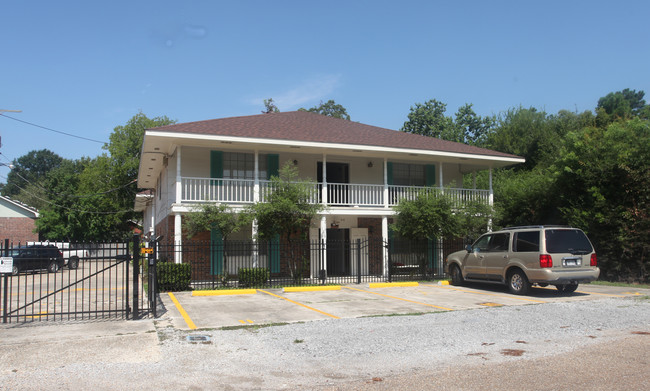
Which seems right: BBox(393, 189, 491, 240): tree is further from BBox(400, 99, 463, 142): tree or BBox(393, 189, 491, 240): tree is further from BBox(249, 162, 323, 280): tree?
BBox(400, 99, 463, 142): tree

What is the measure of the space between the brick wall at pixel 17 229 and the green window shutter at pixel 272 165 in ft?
119

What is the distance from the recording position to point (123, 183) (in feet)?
160

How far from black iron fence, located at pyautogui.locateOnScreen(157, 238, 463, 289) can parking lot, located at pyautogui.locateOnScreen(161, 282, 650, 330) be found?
1.53 metres

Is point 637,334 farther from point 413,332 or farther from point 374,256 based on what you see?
point 374,256

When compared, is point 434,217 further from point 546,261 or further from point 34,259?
point 34,259

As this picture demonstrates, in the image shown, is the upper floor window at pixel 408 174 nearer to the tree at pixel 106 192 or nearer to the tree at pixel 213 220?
the tree at pixel 213 220

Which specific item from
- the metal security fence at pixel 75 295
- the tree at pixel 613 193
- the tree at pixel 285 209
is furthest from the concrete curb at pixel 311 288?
the tree at pixel 613 193

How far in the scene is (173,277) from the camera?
Result: 15422 mm

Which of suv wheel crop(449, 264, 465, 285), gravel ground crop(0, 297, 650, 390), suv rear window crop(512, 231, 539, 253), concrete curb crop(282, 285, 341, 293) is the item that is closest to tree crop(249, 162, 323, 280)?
concrete curb crop(282, 285, 341, 293)

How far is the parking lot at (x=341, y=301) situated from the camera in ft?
34.8

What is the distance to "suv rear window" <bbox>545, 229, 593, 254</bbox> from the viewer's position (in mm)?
12906

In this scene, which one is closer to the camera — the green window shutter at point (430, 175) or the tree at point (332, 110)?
the green window shutter at point (430, 175)

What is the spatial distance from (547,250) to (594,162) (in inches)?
Result: 282

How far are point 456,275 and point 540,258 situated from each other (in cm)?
414
